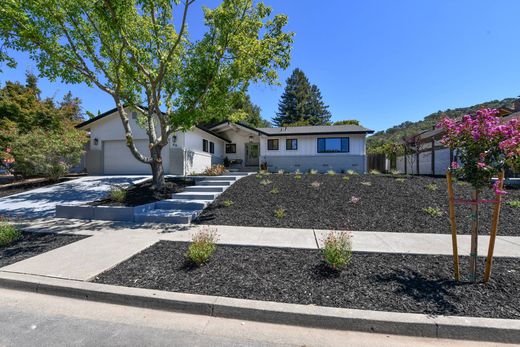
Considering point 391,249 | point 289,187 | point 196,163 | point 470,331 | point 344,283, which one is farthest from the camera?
point 196,163

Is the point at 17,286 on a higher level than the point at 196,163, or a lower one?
lower

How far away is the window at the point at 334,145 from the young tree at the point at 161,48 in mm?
10988

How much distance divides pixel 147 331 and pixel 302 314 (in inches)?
67.8

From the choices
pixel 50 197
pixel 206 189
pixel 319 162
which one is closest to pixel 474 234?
pixel 206 189

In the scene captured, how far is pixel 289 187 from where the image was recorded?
33.3 feet

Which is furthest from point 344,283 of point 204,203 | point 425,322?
point 204,203

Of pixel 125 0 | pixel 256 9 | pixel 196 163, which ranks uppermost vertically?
pixel 256 9

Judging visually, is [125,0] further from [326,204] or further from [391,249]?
[391,249]

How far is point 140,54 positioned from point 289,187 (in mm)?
7135

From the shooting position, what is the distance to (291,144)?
20125 mm

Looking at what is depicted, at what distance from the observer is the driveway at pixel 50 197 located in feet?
29.6

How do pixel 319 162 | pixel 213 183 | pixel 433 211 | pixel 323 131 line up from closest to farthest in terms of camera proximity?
1. pixel 433 211
2. pixel 213 183
3. pixel 319 162
4. pixel 323 131

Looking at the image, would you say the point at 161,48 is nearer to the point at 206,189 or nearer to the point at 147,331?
the point at 206,189

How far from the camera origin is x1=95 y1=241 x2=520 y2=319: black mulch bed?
3096 millimetres
